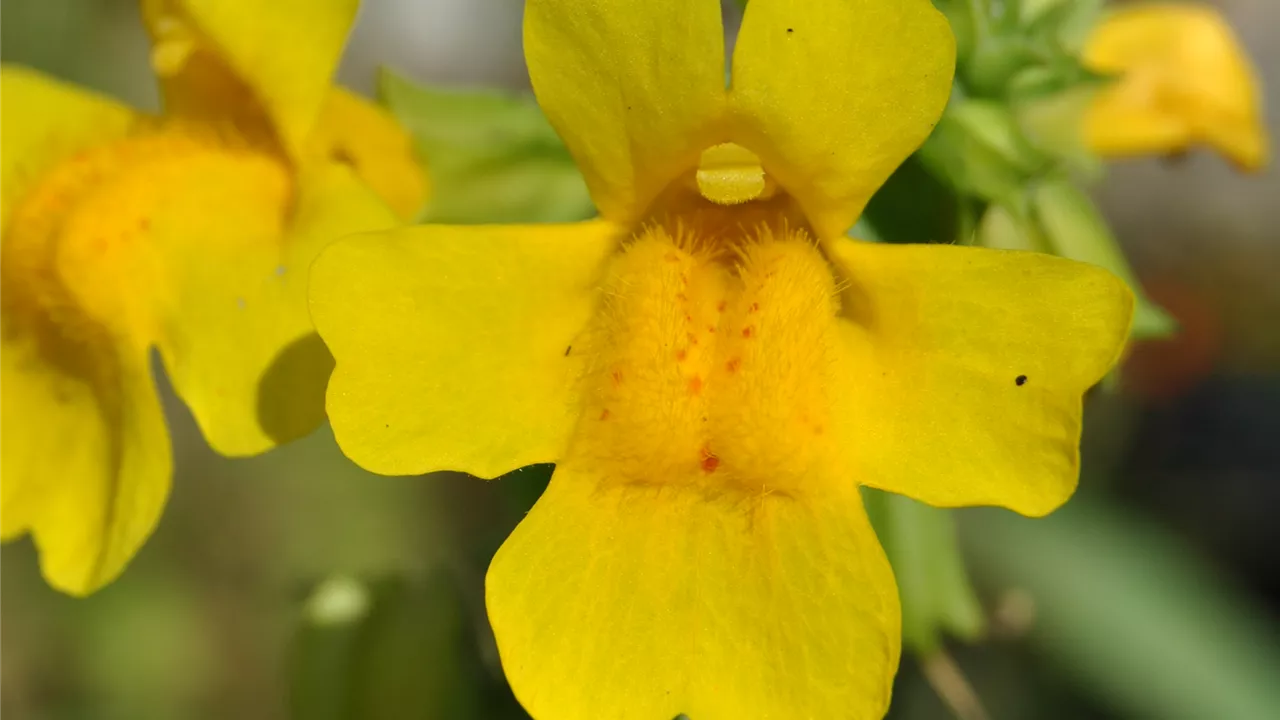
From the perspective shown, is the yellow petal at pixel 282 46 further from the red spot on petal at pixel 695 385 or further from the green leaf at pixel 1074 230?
the green leaf at pixel 1074 230

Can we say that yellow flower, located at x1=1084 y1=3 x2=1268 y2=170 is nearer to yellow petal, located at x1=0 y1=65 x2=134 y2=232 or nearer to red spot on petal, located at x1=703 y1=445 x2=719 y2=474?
red spot on petal, located at x1=703 y1=445 x2=719 y2=474

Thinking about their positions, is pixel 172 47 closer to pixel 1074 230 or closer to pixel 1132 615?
pixel 1074 230

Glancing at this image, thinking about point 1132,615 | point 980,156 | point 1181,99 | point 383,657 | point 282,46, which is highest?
point 282,46

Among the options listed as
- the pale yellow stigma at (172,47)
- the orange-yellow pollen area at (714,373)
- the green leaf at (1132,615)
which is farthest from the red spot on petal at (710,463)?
the green leaf at (1132,615)

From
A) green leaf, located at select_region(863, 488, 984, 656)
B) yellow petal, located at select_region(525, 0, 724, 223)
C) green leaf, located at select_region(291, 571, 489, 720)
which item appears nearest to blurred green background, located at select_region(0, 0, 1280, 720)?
green leaf, located at select_region(291, 571, 489, 720)

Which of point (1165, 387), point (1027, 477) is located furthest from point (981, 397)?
point (1165, 387)

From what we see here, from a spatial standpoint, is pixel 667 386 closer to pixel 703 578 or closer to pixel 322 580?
pixel 703 578

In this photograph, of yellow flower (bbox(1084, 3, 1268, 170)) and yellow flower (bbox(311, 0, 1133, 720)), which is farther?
yellow flower (bbox(1084, 3, 1268, 170))

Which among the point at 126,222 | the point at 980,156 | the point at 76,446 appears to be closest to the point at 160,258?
the point at 126,222
